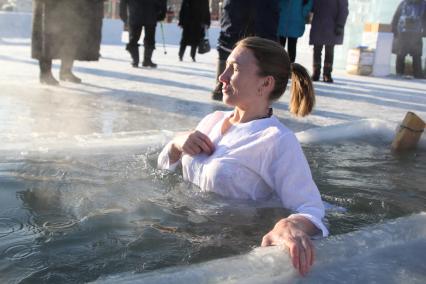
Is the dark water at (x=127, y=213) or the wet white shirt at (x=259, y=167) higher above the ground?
the wet white shirt at (x=259, y=167)

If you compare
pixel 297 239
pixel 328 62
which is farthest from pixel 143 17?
pixel 297 239

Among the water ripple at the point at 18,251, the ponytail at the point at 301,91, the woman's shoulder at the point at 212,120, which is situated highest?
the ponytail at the point at 301,91

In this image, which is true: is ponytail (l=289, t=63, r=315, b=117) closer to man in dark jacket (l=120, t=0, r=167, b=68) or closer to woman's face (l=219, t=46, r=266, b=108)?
woman's face (l=219, t=46, r=266, b=108)

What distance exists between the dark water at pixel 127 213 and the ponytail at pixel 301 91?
0.50 meters

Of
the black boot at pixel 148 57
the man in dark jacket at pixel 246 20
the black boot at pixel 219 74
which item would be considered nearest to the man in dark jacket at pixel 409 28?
the black boot at pixel 148 57

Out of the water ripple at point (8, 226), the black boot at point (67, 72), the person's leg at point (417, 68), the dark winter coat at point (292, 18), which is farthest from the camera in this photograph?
the person's leg at point (417, 68)

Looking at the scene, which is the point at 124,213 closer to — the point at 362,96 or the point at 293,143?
the point at 293,143

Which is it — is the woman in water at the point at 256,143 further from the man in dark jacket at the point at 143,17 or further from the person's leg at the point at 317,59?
the man in dark jacket at the point at 143,17

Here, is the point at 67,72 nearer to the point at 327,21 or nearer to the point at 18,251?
the point at 327,21

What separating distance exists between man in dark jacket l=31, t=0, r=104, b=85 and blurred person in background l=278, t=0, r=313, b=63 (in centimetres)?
272

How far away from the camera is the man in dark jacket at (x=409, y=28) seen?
10773mm

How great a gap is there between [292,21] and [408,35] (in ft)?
12.0

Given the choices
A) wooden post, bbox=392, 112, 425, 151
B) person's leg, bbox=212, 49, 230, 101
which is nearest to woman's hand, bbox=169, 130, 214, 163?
wooden post, bbox=392, 112, 425, 151

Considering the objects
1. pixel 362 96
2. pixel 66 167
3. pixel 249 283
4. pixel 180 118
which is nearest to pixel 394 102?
pixel 362 96
